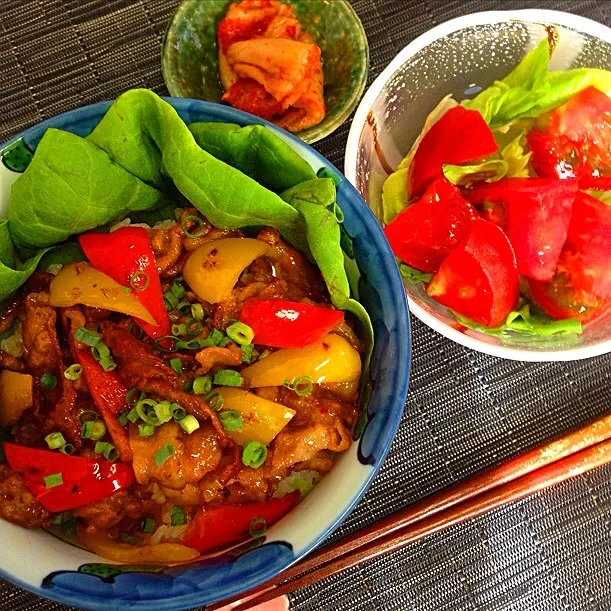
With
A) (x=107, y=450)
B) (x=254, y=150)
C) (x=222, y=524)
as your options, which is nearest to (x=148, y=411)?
(x=107, y=450)

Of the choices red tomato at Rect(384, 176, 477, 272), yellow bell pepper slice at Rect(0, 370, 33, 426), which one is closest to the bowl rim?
red tomato at Rect(384, 176, 477, 272)

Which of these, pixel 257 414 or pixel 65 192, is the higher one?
pixel 65 192

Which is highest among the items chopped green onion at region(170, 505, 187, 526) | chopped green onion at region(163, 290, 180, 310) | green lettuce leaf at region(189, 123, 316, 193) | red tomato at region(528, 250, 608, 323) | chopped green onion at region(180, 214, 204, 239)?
green lettuce leaf at region(189, 123, 316, 193)

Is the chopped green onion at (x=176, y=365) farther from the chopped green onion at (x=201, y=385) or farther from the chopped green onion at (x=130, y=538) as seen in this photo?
the chopped green onion at (x=130, y=538)

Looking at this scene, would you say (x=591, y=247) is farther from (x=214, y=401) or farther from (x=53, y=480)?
(x=53, y=480)

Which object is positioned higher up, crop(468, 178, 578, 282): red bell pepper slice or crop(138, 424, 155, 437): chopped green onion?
crop(138, 424, 155, 437): chopped green onion

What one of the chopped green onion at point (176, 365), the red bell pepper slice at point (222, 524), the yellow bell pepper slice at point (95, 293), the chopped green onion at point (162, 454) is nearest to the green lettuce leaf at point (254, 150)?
the yellow bell pepper slice at point (95, 293)

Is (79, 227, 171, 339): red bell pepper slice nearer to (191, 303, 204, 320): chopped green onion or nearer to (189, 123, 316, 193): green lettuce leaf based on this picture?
(191, 303, 204, 320): chopped green onion
